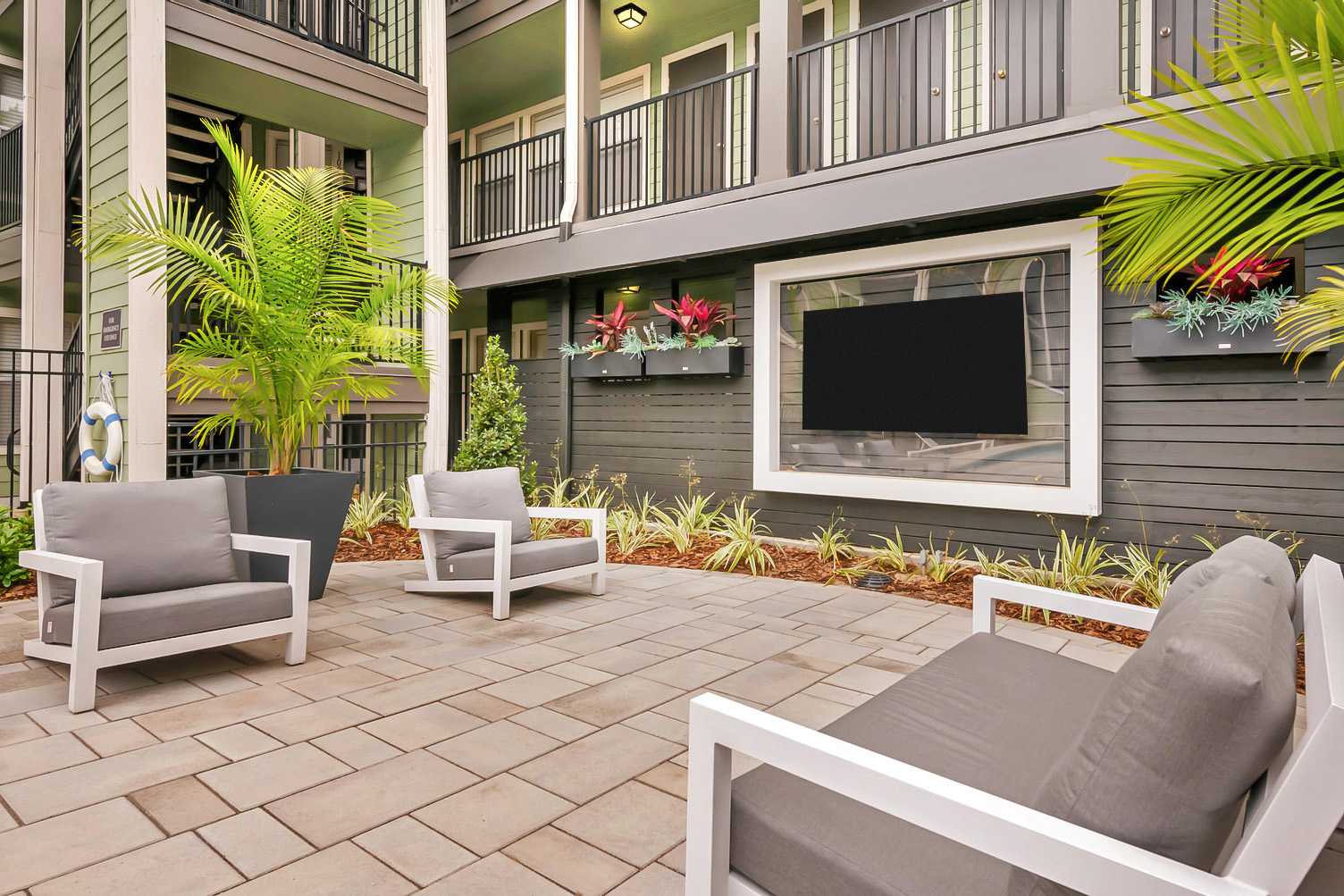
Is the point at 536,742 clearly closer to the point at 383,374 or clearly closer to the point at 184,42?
the point at 383,374

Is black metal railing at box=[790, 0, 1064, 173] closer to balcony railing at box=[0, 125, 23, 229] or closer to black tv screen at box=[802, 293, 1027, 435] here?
black tv screen at box=[802, 293, 1027, 435]

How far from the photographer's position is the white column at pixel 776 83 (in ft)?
18.9

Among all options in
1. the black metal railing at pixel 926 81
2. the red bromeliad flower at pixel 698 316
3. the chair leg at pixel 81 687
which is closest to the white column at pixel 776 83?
the black metal railing at pixel 926 81

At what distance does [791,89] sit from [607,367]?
2.95 m

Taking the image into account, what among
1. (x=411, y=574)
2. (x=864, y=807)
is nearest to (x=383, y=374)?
(x=411, y=574)

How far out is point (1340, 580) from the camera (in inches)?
62.7

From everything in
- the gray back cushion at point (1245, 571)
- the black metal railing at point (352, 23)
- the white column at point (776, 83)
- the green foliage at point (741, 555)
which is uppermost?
the black metal railing at point (352, 23)

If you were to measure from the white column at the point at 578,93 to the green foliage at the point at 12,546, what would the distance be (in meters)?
4.65

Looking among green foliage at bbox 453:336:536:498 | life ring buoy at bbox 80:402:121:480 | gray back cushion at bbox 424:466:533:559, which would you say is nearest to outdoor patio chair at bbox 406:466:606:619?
gray back cushion at bbox 424:466:533:559

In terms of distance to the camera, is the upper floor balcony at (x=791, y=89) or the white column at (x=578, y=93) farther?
the white column at (x=578, y=93)

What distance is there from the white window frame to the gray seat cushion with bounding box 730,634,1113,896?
3120 millimetres

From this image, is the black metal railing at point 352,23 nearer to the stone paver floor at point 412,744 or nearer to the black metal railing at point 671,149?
the black metal railing at point 671,149

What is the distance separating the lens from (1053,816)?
1048 millimetres

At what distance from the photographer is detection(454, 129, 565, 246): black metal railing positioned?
8297 millimetres
